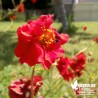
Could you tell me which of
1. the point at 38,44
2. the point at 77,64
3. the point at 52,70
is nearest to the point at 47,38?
the point at 38,44

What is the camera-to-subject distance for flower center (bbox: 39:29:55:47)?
4.05 ft

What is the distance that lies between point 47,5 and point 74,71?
19699mm

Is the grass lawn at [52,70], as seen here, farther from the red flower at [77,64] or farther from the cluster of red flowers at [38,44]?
the cluster of red flowers at [38,44]

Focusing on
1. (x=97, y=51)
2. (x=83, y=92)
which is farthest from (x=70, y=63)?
(x=97, y=51)

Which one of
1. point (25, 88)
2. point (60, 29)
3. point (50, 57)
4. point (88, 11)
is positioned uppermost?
point (50, 57)

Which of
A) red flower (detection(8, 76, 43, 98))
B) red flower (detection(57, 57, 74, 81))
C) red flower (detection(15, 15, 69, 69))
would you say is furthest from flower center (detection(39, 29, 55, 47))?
red flower (detection(57, 57, 74, 81))

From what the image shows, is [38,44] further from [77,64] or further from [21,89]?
[77,64]

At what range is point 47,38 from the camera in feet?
4.07

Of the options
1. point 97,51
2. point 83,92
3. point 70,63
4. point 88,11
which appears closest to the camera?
point 83,92

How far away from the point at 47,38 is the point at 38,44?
41 mm

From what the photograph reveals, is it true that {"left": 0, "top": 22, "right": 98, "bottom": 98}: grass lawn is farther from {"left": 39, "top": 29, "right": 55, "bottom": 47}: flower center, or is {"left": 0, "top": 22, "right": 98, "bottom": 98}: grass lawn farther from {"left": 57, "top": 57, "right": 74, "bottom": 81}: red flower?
{"left": 39, "top": 29, "right": 55, "bottom": 47}: flower center

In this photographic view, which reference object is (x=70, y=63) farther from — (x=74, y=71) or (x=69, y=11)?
(x=69, y=11)

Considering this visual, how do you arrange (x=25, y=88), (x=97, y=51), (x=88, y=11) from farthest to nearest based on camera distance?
(x=88, y=11), (x=97, y=51), (x=25, y=88)

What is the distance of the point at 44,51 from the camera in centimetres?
122
